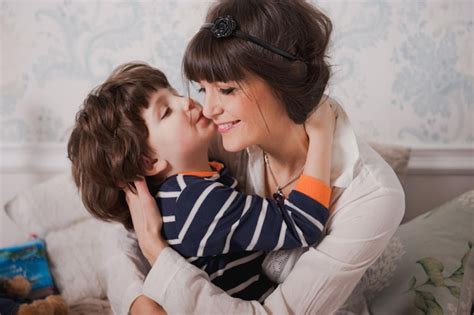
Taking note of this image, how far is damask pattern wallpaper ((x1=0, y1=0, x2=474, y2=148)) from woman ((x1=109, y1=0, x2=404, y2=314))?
88 cm

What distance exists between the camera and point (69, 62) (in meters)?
2.40

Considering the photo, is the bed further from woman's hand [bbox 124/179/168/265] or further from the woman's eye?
the woman's eye

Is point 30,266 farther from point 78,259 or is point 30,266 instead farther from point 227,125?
point 227,125

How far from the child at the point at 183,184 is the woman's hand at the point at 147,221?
0.09ft

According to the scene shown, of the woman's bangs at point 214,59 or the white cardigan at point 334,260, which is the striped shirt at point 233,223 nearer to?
the white cardigan at point 334,260

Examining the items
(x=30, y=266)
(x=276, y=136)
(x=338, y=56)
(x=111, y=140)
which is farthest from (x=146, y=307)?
(x=338, y=56)

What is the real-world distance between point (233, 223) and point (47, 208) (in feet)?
3.78

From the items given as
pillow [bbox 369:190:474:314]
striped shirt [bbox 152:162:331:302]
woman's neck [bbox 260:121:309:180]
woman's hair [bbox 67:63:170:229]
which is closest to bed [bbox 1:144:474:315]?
pillow [bbox 369:190:474:314]

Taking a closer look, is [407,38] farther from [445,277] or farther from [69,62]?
[69,62]

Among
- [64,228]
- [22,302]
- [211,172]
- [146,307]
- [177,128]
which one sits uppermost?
[177,128]

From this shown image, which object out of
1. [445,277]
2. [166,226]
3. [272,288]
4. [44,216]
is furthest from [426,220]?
[44,216]

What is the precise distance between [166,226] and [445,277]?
2.81 ft

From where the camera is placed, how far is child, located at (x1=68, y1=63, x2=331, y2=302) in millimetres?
1318

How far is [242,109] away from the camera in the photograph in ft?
4.43
